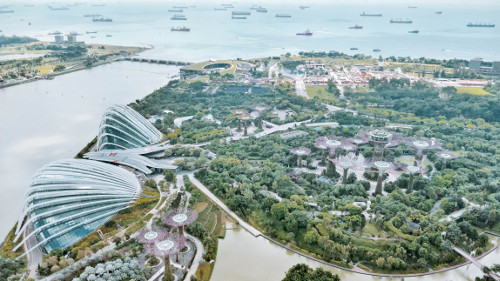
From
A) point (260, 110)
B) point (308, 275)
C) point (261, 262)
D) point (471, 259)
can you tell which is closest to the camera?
point (308, 275)

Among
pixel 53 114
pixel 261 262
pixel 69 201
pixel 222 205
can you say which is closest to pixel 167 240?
pixel 261 262

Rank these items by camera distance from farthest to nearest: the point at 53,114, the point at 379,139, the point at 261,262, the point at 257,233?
the point at 53,114 → the point at 379,139 → the point at 257,233 → the point at 261,262

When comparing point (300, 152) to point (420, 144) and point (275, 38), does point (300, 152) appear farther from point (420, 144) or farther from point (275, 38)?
point (275, 38)

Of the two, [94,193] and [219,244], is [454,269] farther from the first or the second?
[94,193]

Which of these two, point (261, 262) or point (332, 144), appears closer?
point (261, 262)

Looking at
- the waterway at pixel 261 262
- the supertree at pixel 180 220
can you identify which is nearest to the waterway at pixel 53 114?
the supertree at pixel 180 220

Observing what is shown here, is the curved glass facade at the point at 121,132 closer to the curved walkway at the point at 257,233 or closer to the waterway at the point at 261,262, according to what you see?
the curved walkway at the point at 257,233

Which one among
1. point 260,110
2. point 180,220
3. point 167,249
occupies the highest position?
point 260,110

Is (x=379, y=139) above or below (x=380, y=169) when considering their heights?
above
